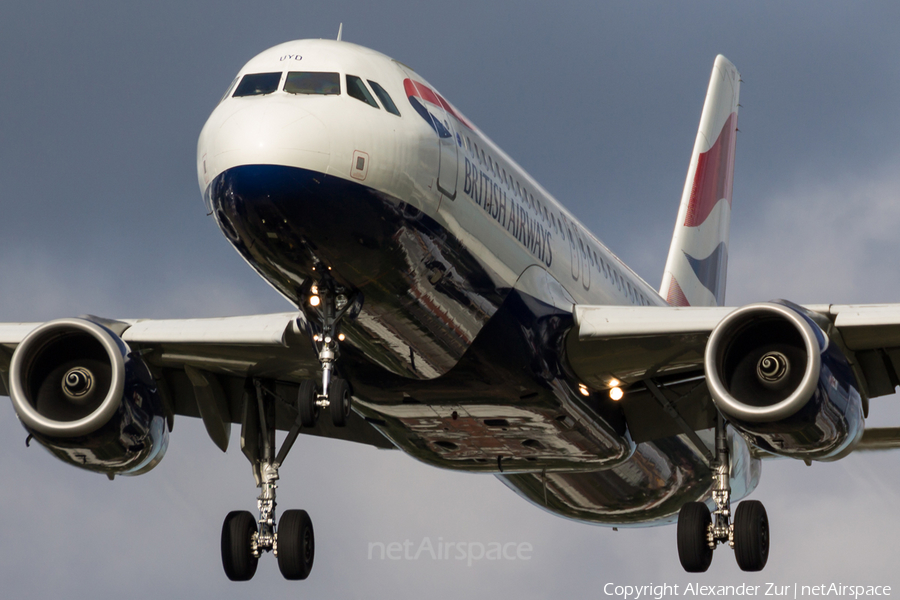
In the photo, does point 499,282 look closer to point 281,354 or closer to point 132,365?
point 281,354

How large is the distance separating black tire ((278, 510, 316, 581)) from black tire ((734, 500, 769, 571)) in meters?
5.91

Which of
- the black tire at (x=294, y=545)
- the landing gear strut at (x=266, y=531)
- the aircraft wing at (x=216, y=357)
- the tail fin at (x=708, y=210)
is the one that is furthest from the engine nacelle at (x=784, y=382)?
the tail fin at (x=708, y=210)

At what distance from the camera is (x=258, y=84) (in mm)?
15062

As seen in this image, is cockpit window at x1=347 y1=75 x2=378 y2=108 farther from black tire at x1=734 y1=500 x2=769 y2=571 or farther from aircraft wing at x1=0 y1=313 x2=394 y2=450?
black tire at x1=734 y1=500 x2=769 y2=571

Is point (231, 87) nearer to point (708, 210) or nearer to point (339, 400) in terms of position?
point (339, 400)

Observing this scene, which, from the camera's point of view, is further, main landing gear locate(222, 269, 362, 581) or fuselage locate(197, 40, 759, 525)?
main landing gear locate(222, 269, 362, 581)

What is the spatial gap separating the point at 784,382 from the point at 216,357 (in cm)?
769

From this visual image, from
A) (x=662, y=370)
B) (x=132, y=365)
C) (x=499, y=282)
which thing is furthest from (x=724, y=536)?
(x=132, y=365)

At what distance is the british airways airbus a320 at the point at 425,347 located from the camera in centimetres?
1475

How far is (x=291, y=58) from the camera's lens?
1539cm

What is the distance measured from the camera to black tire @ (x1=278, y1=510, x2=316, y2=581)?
1930 cm

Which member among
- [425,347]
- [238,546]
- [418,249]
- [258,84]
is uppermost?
[258,84]

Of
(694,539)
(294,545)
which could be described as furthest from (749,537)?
(294,545)

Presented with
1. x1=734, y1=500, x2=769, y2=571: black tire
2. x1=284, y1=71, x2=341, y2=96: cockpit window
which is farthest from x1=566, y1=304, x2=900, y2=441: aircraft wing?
x1=284, y1=71, x2=341, y2=96: cockpit window
